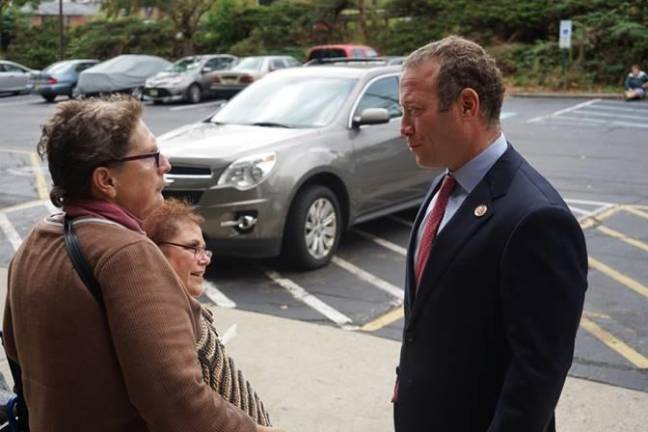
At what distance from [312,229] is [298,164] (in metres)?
0.60

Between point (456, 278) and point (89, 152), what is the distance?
0.98m

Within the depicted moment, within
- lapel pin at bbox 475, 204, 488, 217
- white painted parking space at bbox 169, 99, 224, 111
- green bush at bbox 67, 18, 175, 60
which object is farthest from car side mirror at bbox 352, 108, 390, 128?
green bush at bbox 67, 18, 175, 60

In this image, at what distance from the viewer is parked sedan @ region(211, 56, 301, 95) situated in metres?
26.6

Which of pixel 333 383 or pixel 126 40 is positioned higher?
pixel 126 40

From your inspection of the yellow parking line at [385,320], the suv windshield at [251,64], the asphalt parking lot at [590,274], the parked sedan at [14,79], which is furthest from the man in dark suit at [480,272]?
the parked sedan at [14,79]

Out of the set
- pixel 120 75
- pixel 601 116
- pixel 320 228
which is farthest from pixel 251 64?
pixel 320 228

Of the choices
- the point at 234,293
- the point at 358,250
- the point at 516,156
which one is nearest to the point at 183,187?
the point at 234,293

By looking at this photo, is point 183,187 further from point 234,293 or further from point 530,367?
point 530,367

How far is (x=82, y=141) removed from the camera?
1.99 metres

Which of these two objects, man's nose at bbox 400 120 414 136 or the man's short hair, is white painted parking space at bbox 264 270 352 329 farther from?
the man's short hair

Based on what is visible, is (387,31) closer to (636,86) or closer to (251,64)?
(251,64)

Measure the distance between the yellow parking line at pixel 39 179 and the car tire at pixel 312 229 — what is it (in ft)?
16.8

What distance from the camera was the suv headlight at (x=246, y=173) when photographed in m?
6.84

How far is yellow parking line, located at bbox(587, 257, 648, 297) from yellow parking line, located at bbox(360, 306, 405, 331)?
1.98 metres
